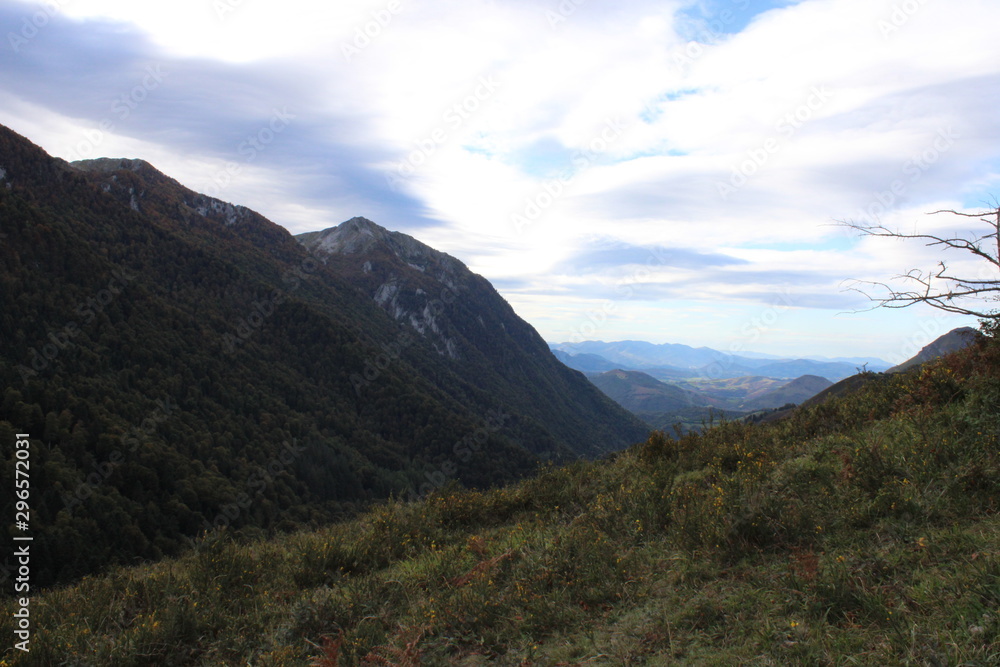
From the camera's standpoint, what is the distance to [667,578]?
4.49 m

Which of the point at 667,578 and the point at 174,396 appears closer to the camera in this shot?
the point at 667,578

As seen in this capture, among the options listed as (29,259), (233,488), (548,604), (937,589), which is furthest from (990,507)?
(29,259)

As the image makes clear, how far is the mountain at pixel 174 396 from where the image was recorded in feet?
170

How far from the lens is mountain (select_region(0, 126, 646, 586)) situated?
2045 inches

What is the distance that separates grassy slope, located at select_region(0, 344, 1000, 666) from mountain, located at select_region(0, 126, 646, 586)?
8.41 meters

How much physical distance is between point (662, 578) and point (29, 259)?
380 ft

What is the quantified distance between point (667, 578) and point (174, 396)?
303 feet

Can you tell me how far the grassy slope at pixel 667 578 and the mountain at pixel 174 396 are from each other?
331 inches

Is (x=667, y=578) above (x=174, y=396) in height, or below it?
above

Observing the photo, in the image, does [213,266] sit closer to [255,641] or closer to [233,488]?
[233,488]

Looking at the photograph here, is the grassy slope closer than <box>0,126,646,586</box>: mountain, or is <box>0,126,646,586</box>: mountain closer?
the grassy slope

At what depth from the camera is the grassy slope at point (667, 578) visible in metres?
3.32

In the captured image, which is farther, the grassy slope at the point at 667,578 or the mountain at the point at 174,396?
the mountain at the point at 174,396

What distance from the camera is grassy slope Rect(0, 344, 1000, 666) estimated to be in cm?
332
